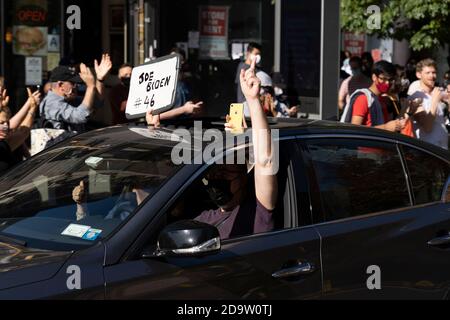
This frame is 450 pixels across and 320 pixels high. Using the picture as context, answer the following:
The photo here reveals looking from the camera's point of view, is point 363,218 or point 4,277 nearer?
point 4,277

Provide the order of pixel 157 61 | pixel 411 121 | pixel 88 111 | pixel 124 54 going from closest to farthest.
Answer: pixel 157 61 → pixel 88 111 → pixel 411 121 → pixel 124 54

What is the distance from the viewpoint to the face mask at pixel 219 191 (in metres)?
4.27

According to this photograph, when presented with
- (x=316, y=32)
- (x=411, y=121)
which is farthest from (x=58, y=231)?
(x=316, y=32)

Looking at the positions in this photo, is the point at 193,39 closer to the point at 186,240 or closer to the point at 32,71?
the point at 32,71

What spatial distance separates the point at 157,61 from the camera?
5.78m

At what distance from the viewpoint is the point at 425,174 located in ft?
15.9

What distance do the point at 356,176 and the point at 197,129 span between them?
90cm

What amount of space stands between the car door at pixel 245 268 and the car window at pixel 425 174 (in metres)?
0.84

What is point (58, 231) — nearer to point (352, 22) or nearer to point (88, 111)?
point (88, 111)

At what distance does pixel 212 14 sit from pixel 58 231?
40.4ft

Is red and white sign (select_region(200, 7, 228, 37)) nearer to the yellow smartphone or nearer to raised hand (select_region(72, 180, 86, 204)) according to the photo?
the yellow smartphone

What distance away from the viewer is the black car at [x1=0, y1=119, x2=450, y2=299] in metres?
3.58

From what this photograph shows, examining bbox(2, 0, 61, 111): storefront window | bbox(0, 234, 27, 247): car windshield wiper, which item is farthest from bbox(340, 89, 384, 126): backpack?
bbox(2, 0, 61, 111): storefront window
